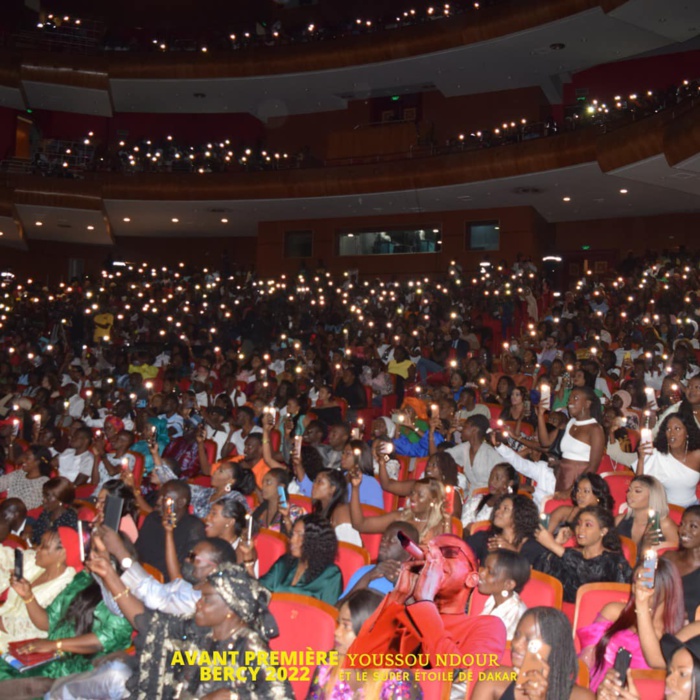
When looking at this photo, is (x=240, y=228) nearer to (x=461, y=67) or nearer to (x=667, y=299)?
(x=461, y=67)

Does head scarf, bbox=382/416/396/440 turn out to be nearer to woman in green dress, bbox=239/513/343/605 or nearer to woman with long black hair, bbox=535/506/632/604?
woman in green dress, bbox=239/513/343/605

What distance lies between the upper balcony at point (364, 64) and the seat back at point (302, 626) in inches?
524

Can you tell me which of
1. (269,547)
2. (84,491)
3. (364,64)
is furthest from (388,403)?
(364,64)

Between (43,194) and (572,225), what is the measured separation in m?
11.7

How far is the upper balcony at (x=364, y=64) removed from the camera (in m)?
15.4

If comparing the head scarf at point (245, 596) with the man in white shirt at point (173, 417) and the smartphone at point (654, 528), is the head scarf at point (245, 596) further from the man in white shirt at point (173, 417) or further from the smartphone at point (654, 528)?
the man in white shirt at point (173, 417)

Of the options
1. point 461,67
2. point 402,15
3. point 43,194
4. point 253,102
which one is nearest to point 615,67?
point 461,67

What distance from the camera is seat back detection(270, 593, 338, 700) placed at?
3.22 metres

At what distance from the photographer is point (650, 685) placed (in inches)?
104

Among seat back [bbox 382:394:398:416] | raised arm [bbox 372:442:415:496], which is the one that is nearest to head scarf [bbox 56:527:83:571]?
raised arm [bbox 372:442:415:496]

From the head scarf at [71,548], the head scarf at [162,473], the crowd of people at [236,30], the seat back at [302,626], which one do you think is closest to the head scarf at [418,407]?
the head scarf at [162,473]

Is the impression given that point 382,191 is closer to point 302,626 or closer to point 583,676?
point 302,626

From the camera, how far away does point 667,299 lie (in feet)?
35.8

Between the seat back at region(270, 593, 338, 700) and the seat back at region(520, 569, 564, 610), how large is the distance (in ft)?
2.64
